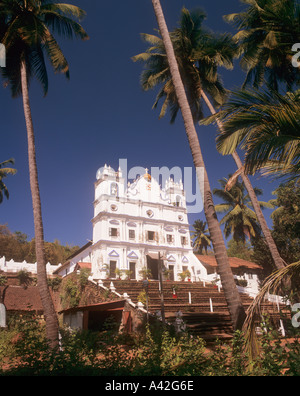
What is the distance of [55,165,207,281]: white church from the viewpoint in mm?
31750

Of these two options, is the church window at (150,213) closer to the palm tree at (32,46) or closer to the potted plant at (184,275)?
the potted plant at (184,275)

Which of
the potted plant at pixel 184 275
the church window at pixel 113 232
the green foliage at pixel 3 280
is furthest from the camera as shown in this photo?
the church window at pixel 113 232

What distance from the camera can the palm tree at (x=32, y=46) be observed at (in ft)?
37.8

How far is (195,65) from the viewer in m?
15.0

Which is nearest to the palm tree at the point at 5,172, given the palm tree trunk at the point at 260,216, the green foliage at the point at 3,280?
the green foliage at the point at 3,280

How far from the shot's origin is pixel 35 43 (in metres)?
13.3

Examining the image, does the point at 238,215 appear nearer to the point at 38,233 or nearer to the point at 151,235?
the point at 151,235

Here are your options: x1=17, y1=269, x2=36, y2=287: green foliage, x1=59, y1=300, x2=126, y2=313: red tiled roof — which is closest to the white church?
x1=17, y1=269, x2=36, y2=287: green foliage

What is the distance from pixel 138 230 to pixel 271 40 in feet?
90.2

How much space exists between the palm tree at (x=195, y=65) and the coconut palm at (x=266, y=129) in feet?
24.2

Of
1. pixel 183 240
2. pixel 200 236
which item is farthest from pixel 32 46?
pixel 200 236

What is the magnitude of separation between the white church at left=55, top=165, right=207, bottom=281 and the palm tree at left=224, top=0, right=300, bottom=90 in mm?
21995

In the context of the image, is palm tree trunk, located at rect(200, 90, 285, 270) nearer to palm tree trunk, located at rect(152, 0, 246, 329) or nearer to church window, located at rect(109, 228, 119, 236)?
palm tree trunk, located at rect(152, 0, 246, 329)
